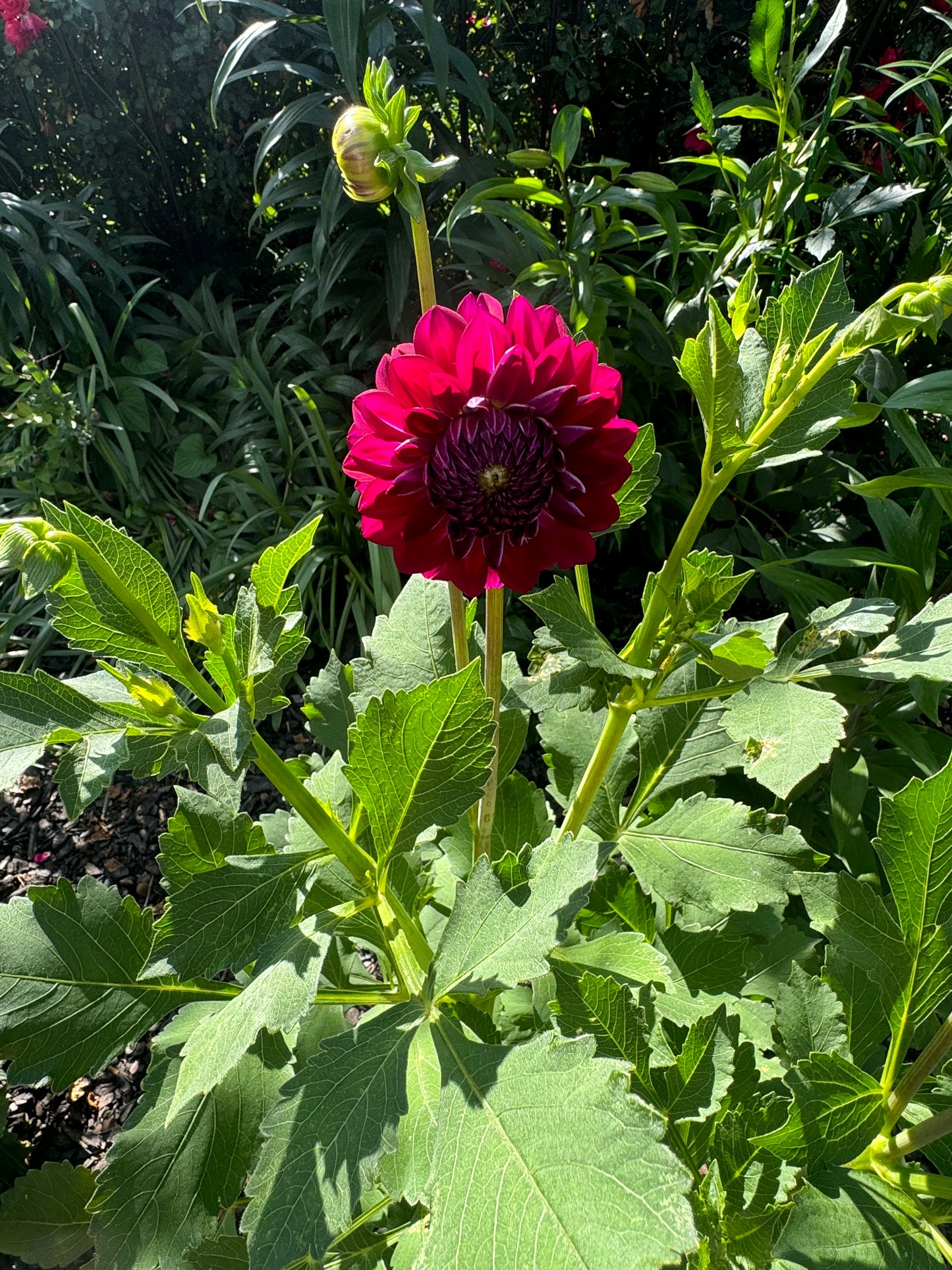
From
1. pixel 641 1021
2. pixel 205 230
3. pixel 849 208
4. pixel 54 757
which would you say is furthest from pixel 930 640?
pixel 205 230

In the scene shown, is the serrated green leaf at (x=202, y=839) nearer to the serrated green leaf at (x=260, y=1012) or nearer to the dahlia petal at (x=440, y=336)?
the serrated green leaf at (x=260, y=1012)

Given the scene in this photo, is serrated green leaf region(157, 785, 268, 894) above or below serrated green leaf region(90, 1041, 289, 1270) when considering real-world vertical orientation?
above

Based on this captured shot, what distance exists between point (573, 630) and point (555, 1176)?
30cm

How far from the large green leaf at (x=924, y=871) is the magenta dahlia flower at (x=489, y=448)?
256 mm

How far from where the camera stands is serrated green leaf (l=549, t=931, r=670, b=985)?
2.04ft

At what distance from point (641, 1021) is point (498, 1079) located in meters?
0.16

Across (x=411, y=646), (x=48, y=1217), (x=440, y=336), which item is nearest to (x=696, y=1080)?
(x=411, y=646)

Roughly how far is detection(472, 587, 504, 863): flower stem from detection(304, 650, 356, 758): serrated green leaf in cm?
20

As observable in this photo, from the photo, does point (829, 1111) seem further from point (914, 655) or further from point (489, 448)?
point (489, 448)

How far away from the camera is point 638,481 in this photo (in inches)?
25.7

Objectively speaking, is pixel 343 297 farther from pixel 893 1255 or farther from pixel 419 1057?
pixel 893 1255

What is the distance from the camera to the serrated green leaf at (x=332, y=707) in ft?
2.69

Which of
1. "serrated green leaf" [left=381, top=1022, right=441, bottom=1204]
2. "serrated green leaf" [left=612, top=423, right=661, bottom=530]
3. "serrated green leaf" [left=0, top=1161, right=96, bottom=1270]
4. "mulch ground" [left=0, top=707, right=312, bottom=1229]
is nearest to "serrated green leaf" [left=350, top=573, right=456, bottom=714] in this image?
"serrated green leaf" [left=612, top=423, right=661, bottom=530]

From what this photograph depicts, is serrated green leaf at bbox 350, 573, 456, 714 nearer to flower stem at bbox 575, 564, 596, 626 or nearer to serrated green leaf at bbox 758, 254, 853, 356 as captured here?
flower stem at bbox 575, 564, 596, 626
